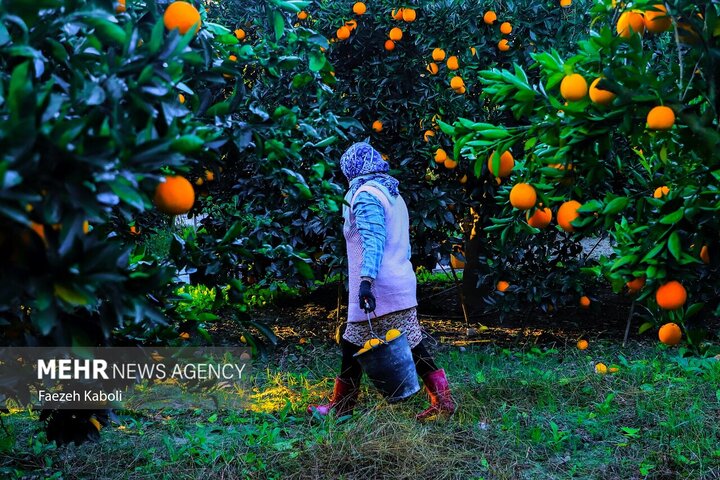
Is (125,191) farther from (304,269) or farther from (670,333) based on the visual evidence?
(670,333)

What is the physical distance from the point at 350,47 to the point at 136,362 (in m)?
3.99

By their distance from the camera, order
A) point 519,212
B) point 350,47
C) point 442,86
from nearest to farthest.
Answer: point 519,212 < point 442,86 < point 350,47

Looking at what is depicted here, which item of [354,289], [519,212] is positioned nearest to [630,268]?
[519,212]

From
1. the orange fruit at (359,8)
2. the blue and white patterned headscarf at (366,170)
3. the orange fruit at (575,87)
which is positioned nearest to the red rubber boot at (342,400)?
the blue and white patterned headscarf at (366,170)

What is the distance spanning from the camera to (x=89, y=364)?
8.16 ft

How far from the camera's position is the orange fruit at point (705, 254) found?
2.12 metres

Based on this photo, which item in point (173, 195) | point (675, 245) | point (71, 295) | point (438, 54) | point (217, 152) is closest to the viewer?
point (71, 295)

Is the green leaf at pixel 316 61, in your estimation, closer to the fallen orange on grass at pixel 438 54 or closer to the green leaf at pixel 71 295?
the green leaf at pixel 71 295

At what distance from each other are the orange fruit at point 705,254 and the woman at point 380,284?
187cm

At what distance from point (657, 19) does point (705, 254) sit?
69cm

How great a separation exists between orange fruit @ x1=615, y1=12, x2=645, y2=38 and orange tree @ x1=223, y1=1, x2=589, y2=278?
3067mm

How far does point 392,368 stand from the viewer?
3545 mm

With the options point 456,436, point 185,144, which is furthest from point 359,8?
point 185,144

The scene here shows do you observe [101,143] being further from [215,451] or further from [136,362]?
[215,451]
